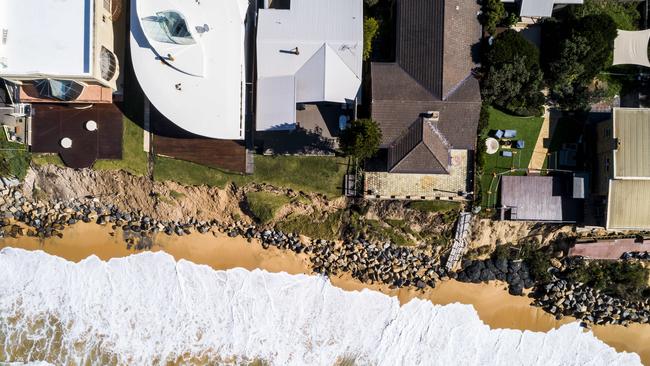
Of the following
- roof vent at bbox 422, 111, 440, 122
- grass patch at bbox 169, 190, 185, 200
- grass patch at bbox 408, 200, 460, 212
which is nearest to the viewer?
roof vent at bbox 422, 111, 440, 122

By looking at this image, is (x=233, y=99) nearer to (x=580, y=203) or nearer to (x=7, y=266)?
(x=7, y=266)

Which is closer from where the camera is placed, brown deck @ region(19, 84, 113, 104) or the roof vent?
the roof vent

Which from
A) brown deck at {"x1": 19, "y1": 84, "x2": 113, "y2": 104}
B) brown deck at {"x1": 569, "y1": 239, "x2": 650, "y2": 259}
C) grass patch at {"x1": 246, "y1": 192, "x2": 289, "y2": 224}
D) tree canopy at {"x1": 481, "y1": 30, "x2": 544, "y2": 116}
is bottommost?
brown deck at {"x1": 569, "y1": 239, "x2": 650, "y2": 259}

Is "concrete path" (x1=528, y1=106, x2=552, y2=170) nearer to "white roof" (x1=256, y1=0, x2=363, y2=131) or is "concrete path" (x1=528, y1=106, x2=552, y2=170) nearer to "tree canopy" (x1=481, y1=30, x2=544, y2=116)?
"tree canopy" (x1=481, y1=30, x2=544, y2=116)

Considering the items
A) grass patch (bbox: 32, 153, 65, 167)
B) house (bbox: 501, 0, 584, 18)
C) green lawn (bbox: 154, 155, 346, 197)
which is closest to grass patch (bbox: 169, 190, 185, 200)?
green lawn (bbox: 154, 155, 346, 197)

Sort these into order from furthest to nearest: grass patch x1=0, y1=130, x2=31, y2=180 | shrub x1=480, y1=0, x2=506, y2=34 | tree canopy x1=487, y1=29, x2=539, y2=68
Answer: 1. grass patch x1=0, y1=130, x2=31, y2=180
2. shrub x1=480, y1=0, x2=506, y2=34
3. tree canopy x1=487, y1=29, x2=539, y2=68

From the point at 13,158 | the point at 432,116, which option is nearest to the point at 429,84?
the point at 432,116

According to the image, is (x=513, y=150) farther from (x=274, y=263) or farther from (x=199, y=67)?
(x=199, y=67)
